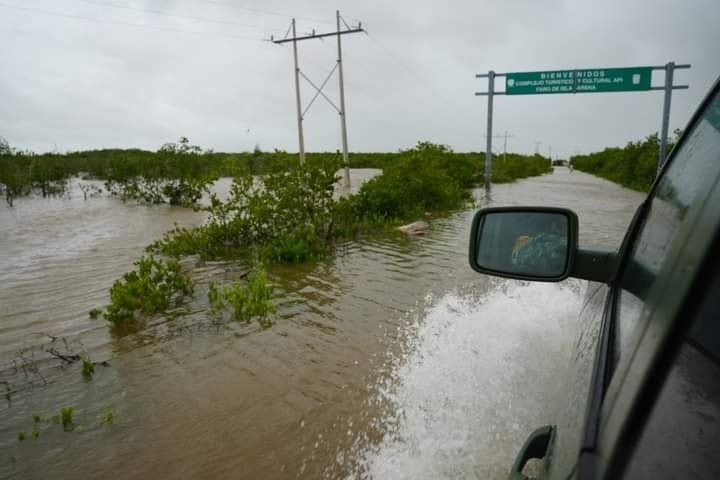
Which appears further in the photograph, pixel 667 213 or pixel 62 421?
pixel 62 421

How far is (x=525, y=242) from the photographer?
6.15 ft

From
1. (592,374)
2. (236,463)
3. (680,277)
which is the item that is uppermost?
(680,277)

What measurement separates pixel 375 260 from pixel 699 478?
7008 mm

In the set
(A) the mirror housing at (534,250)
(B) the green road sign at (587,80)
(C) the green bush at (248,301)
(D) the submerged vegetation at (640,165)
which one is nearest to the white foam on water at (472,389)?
(A) the mirror housing at (534,250)

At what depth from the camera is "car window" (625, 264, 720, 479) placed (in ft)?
1.87

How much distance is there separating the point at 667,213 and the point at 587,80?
1937 centimetres

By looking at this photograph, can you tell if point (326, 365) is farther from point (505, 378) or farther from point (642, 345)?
point (642, 345)

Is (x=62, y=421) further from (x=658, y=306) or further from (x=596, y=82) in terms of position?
(x=596, y=82)

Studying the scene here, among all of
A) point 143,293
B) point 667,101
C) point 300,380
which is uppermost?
point 667,101

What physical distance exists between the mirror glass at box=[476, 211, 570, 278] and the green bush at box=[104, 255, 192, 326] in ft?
13.9

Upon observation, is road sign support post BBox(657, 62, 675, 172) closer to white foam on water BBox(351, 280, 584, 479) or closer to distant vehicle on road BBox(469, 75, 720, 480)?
white foam on water BBox(351, 280, 584, 479)

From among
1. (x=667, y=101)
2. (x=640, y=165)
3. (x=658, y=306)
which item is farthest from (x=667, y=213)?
(x=640, y=165)

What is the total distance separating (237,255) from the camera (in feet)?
26.0

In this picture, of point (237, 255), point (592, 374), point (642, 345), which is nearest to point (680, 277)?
point (642, 345)
